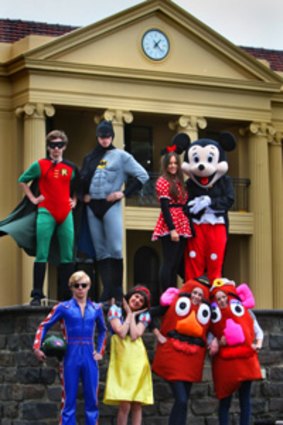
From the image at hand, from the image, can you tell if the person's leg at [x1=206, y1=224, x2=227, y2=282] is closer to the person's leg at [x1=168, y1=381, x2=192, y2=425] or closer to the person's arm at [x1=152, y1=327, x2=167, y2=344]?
the person's arm at [x1=152, y1=327, x2=167, y2=344]

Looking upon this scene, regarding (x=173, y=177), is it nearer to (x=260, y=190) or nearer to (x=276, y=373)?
(x=276, y=373)

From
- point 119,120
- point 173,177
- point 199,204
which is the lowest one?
point 199,204

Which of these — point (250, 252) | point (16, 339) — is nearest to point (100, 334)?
point (16, 339)

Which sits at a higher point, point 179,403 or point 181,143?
point 181,143

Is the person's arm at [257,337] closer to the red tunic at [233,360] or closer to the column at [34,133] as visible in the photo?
the red tunic at [233,360]

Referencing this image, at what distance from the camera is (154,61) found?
36.9m

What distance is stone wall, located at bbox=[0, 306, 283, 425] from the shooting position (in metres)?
18.7

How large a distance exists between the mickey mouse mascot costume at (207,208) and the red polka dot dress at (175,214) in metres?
0.10

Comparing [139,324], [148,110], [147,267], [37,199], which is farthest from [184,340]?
[147,267]

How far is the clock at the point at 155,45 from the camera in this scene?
3694 centimetres

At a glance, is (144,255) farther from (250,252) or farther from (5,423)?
(5,423)

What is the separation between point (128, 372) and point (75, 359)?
0.74 m

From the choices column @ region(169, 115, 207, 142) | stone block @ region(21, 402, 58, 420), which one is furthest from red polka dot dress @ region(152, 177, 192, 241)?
column @ region(169, 115, 207, 142)

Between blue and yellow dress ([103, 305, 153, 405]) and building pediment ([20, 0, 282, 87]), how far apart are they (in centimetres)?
1801
